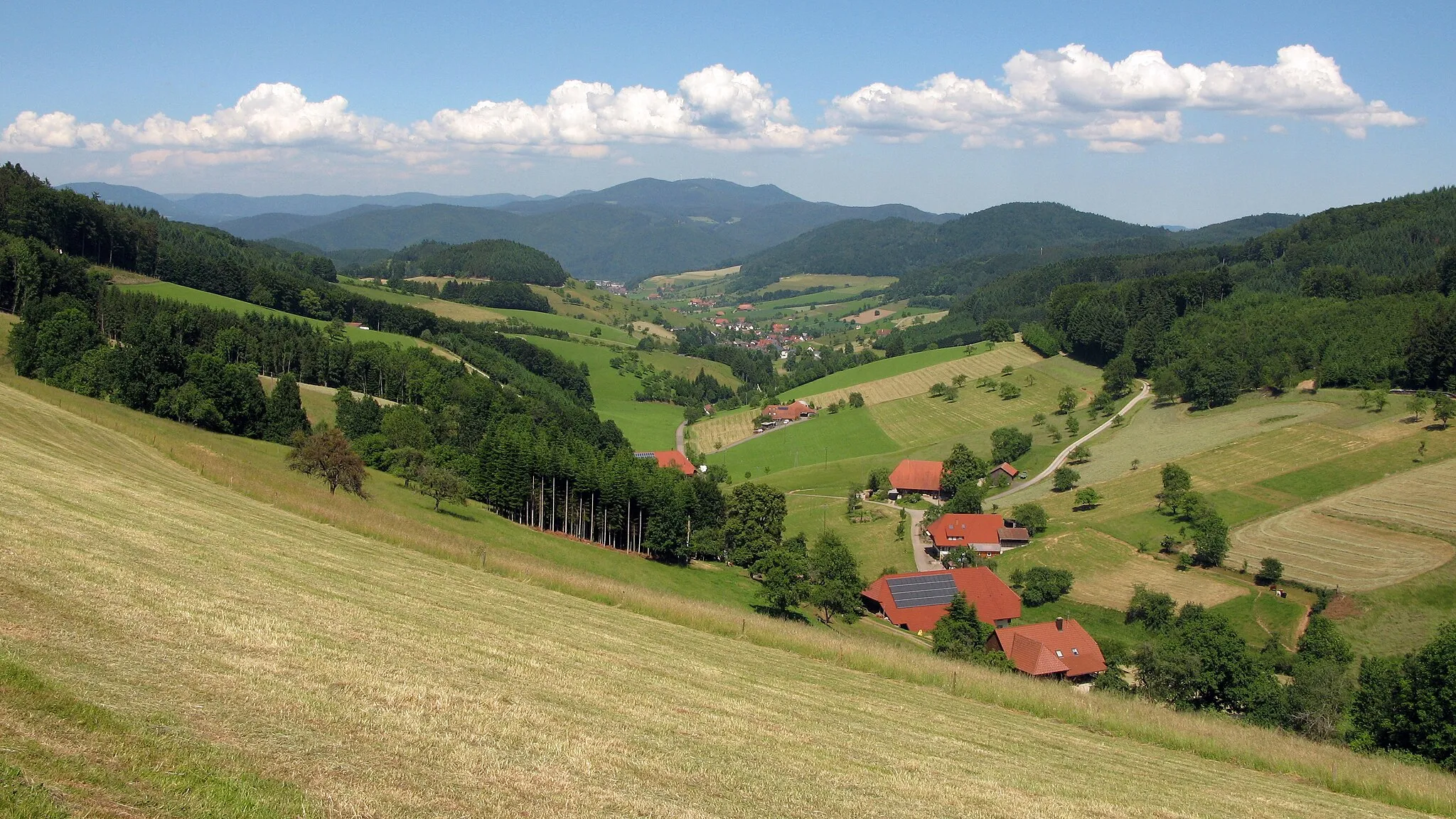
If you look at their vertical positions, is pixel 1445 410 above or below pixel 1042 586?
above

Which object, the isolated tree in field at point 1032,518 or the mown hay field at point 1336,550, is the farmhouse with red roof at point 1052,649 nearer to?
the mown hay field at point 1336,550

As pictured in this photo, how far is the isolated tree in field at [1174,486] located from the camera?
65.9 m

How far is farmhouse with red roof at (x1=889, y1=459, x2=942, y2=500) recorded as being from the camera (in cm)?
8956

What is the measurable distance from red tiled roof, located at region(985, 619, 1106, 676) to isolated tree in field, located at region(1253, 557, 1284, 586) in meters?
13.6

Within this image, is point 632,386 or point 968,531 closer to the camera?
point 968,531

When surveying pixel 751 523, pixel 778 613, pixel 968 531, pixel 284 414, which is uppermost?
pixel 284 414

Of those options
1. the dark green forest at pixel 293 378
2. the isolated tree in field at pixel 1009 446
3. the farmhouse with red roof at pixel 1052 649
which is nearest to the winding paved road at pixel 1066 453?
the isolated tree in field at pixel 1009 446

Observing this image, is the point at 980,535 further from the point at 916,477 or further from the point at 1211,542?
the point at 916,477

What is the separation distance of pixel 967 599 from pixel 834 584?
988 centimetres

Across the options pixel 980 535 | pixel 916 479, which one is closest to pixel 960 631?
pixel 980 535

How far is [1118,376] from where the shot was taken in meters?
109

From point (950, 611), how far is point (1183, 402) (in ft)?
204

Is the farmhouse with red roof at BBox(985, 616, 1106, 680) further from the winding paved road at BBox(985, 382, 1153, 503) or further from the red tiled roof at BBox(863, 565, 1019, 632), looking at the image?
the winding paved road at BBox(985, 382, 1153, 503)

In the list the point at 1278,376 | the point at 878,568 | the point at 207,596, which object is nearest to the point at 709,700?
the point at 207,596
